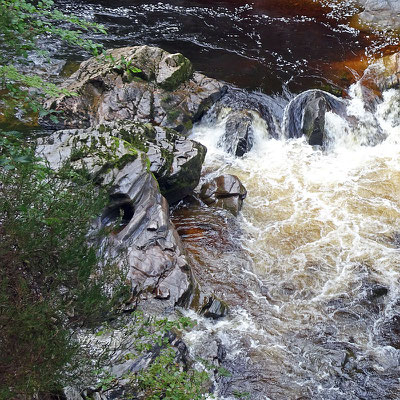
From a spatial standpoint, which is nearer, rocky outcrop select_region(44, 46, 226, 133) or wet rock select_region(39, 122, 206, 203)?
wet rock select_region(39, 122, 206, 203)

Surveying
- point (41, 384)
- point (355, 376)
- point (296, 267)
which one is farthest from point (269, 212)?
point (41, 384)

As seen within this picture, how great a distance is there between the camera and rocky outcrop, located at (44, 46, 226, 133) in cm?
1146

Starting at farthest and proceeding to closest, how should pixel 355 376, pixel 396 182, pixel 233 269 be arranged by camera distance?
pixel 396 182
pixel 233 269
pixel 355 376

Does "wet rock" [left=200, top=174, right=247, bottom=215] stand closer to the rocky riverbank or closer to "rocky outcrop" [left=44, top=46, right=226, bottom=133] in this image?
the rocky riverbank

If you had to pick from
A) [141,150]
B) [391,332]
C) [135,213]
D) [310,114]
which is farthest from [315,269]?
[310,114]

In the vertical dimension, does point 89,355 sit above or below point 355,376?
above

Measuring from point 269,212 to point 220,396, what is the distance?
442 cm

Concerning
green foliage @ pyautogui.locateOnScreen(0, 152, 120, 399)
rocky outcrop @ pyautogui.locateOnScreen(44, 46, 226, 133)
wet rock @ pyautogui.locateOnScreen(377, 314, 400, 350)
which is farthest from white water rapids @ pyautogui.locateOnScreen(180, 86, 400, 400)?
green foliage @ pyautogui.locateOnScreen(0, 152, 120, 399)

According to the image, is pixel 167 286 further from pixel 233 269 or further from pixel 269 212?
pixel 269 212

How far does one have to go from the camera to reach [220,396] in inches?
250

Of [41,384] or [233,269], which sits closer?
[41,384]

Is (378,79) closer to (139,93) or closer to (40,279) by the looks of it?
(139,93)

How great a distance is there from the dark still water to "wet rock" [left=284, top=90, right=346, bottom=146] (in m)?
0.95

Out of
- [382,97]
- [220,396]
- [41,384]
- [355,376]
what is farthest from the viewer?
[382,97]
